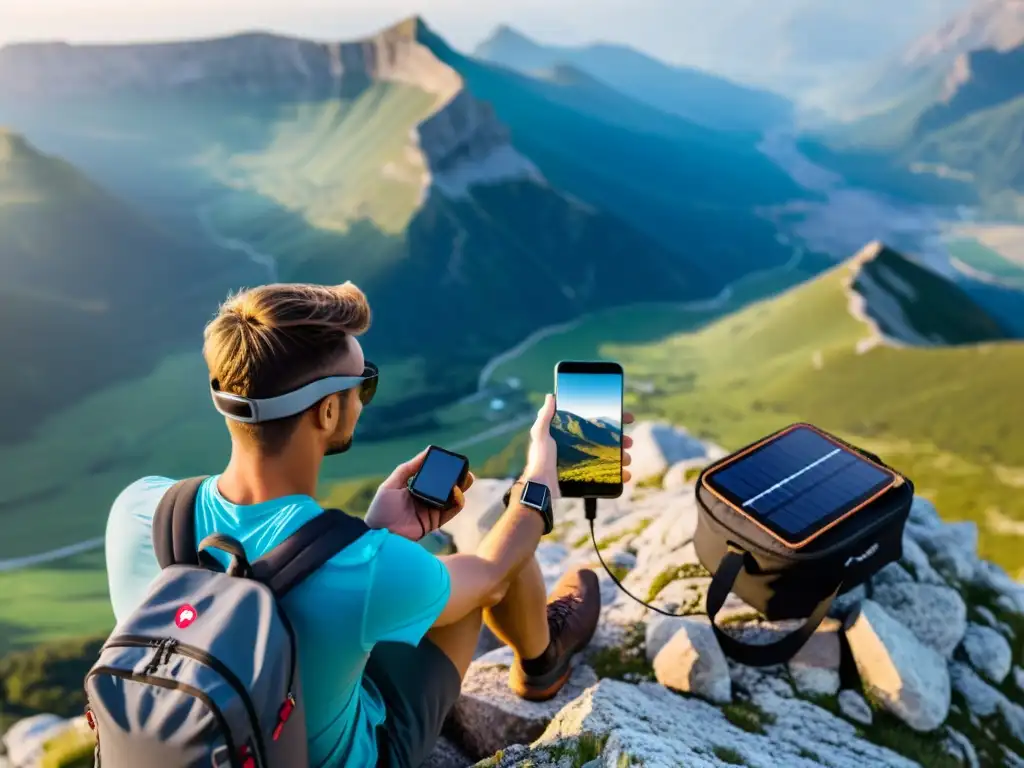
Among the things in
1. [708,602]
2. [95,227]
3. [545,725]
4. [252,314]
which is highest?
[252,314]

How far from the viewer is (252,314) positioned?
3.77 meters

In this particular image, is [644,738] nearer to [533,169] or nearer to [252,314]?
[252,314]

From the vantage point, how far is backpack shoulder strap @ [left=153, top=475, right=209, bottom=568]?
3.78m

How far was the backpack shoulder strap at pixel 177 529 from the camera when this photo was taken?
3.78 meters

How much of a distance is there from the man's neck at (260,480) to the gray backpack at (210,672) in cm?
42

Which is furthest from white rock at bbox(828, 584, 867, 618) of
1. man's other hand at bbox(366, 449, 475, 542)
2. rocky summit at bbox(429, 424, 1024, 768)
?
A: man's other hand at bbox(366, 449, 475, 542)

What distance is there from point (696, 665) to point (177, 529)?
5.43 metres

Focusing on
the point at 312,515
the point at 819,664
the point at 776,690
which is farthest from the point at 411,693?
the point at 819,664

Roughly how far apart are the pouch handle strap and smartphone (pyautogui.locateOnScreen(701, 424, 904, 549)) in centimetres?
55

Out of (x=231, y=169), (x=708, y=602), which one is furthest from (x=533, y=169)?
(x=708, y=602)

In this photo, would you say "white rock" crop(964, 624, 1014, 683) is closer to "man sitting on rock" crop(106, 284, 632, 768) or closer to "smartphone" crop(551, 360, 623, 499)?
"smartphone" crop(551, 360, 623, 499)

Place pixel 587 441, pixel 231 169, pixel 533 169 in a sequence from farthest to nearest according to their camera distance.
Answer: pixel 231 169 → pixel 533 169 → pixel 587 441

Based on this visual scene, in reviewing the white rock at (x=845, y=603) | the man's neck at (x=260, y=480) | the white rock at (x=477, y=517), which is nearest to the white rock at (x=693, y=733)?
the white rock at (x=845, y=603)

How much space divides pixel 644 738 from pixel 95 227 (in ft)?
423
